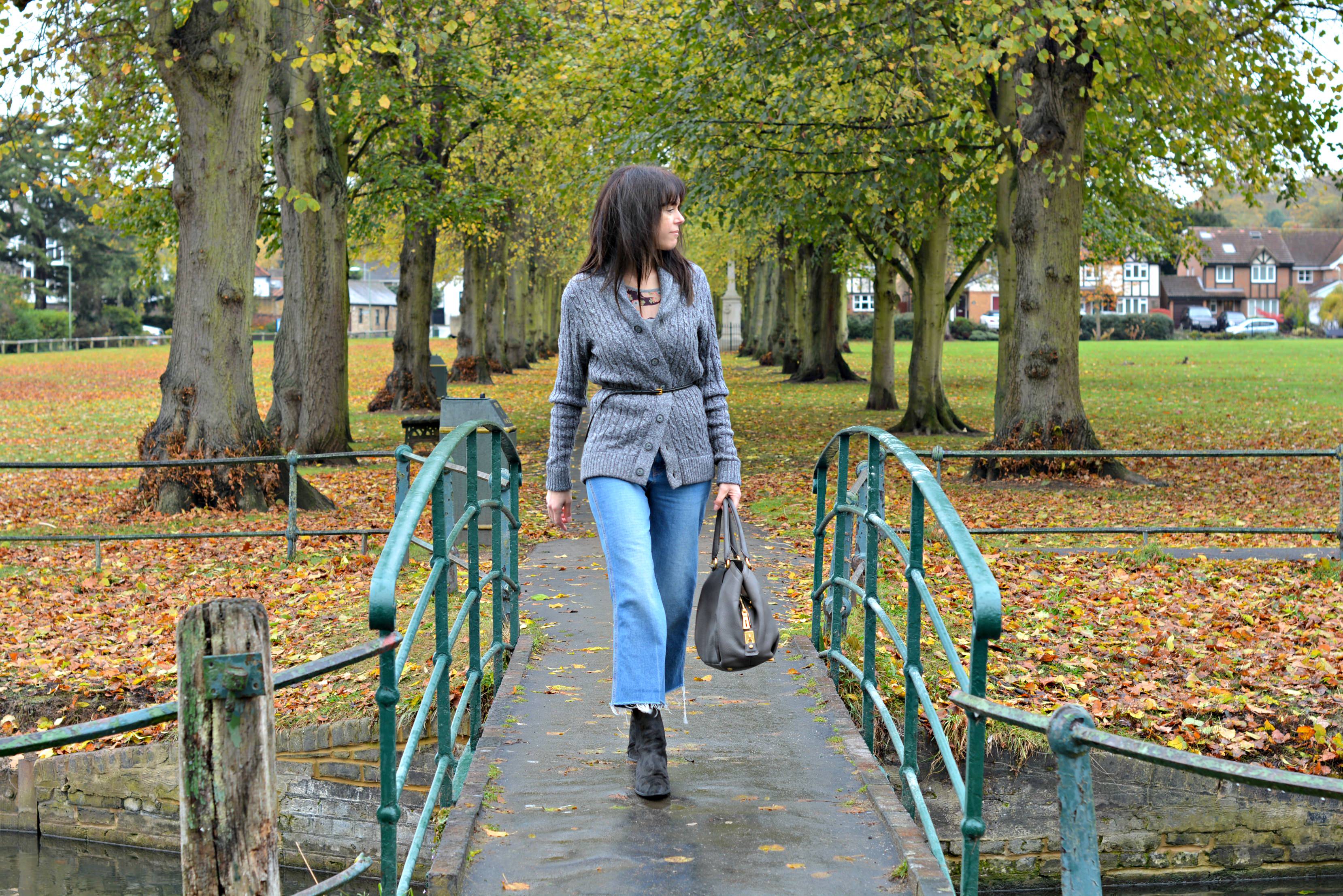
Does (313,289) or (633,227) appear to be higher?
(313,289)

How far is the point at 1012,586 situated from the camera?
936 cm

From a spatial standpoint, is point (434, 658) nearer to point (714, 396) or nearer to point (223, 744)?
point (714, 396)

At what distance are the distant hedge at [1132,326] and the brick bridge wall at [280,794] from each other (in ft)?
250

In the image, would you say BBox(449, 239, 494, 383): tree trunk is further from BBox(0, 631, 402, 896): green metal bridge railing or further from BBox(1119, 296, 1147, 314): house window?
BBox(1119, 296, 1147, 314): house window

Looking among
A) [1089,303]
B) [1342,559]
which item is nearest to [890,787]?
[1342,559]

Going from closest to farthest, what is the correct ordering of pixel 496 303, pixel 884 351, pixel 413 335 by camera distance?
pixel 413 335
pixel 884 351
pixel 496 303

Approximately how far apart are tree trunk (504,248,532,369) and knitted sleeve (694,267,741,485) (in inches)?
1394

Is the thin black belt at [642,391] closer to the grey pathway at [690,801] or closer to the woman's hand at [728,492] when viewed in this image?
the woman's hand at [728,492]

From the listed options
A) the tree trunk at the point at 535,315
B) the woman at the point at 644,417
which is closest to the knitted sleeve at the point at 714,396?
the woman at the point at 644,417

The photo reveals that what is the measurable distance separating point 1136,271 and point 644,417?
104035mm

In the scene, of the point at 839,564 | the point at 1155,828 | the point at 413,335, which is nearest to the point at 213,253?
the point at 839,564

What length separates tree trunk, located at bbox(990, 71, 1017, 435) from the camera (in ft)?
48.9

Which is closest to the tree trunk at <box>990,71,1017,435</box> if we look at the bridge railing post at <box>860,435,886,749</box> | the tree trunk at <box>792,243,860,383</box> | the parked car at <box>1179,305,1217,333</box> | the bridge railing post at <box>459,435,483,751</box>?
the bridge railing post at <box>860,435,886,749</box>

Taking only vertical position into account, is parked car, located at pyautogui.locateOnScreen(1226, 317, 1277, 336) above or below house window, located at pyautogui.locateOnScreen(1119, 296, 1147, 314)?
below
